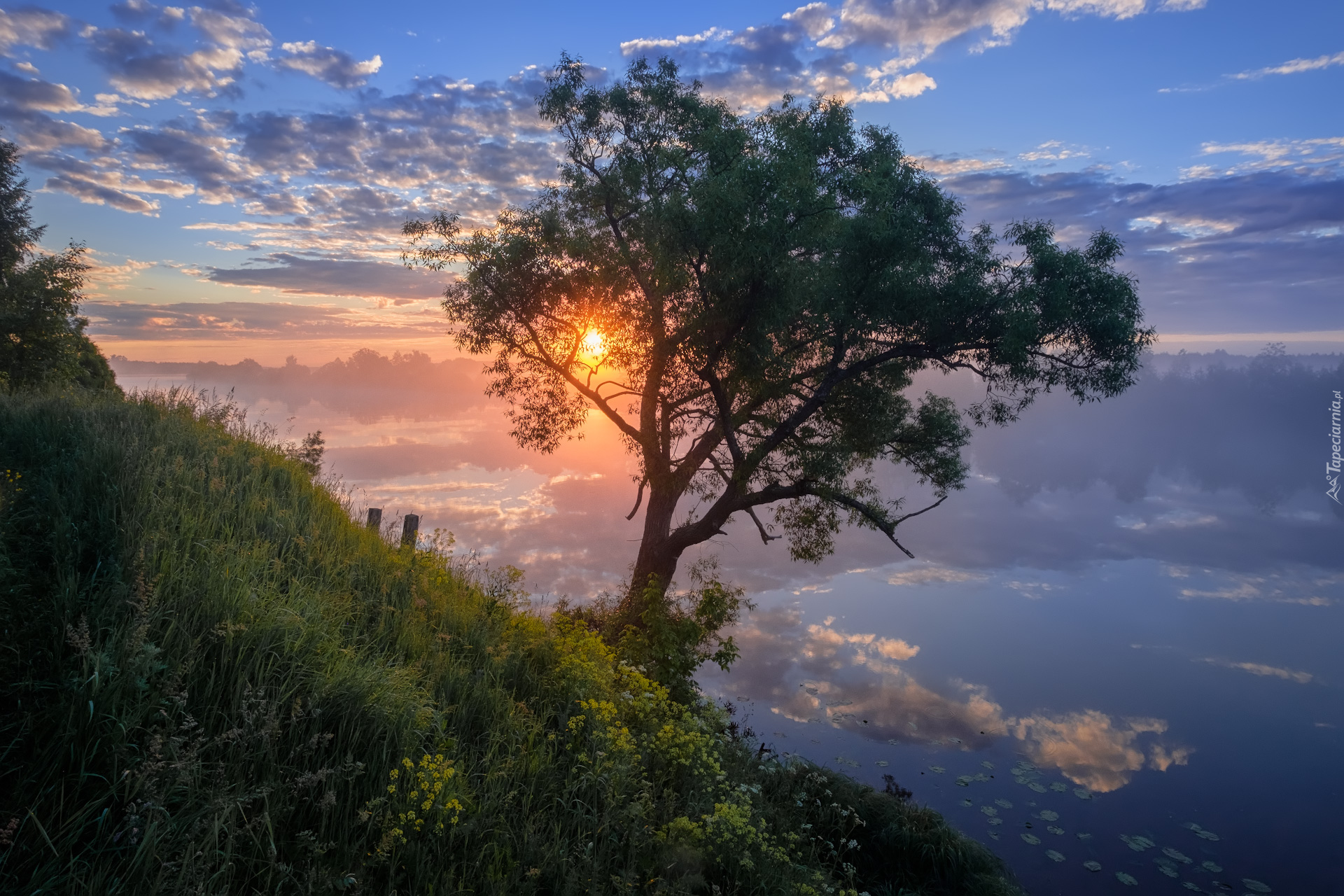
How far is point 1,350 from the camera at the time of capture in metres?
21.9

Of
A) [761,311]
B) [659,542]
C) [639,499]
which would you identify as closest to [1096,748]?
[659,542]

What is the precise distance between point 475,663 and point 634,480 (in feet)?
40.4

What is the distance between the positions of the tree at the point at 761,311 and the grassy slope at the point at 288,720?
218 inches

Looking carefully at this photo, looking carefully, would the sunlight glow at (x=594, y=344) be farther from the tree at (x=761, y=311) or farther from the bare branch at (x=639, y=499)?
the bare branch at (x=639, y=499)

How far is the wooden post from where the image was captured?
9.83 metres

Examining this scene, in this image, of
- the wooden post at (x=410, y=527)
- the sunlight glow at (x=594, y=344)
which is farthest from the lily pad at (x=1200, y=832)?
the wooden post at (x=410, y=527)

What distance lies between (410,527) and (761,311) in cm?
793

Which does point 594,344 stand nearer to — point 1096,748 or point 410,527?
point 410,527

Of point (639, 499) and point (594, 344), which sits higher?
point (594, 344)

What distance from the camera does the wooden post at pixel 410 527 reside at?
387 inches

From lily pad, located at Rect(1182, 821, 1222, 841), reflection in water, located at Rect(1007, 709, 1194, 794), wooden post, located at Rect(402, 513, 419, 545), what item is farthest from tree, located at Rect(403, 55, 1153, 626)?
reflection in water, located at Rect(1007, 709, 1194, 794)

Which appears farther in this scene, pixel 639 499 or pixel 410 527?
pixel 639 499

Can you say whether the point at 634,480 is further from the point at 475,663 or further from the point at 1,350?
the point at 1,350

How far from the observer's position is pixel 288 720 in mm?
4559
